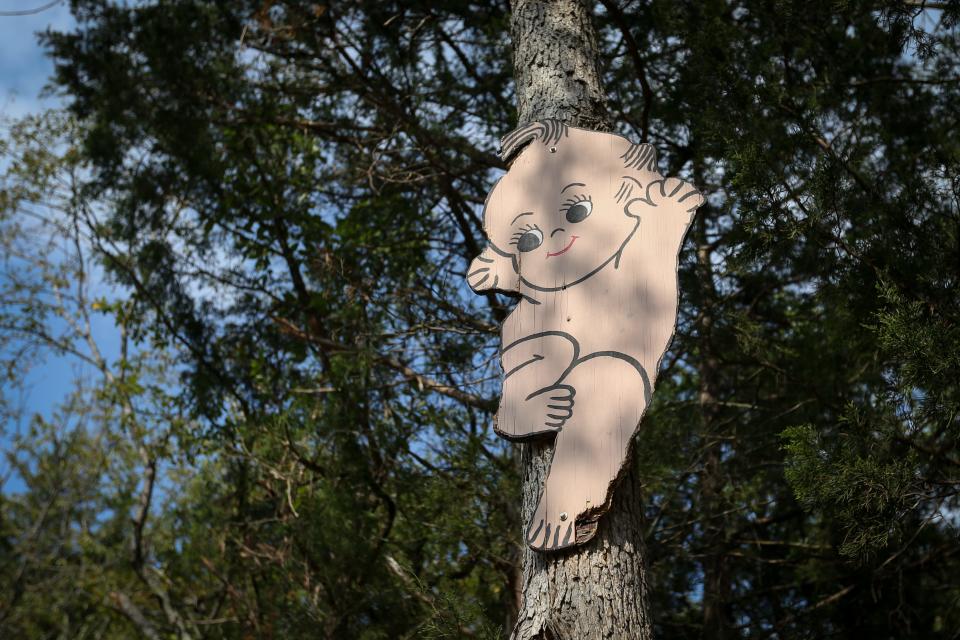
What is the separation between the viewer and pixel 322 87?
17.9 ft

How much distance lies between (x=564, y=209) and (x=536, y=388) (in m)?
0.57

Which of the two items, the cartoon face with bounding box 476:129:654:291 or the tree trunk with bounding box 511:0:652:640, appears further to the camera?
the cartoon face with bounding box 476:129:654:291

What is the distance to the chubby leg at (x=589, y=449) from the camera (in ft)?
6.90

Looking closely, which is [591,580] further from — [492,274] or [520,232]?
[520,232]

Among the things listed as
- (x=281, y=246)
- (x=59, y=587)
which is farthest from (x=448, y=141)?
(x=59, y=587)

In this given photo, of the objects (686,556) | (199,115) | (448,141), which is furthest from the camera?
(199,115)

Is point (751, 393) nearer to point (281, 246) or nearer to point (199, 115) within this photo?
point (281, 246)

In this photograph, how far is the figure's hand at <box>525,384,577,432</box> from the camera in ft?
7.34

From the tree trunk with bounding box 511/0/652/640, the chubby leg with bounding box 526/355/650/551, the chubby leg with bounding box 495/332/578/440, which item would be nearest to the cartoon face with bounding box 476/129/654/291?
the chubby leg with bounding box 495/332/578/440

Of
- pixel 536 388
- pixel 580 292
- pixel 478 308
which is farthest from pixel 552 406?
pixel 478 308

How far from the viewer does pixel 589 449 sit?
2174mm

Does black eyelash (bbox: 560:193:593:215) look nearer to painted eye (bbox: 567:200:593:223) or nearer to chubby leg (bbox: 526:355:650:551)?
painted eye (bbox: 567:200:593:223)

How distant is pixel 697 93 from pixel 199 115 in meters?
3.31

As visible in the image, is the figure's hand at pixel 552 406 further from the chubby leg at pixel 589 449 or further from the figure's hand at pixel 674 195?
the figure's hand at pixel 674 195
